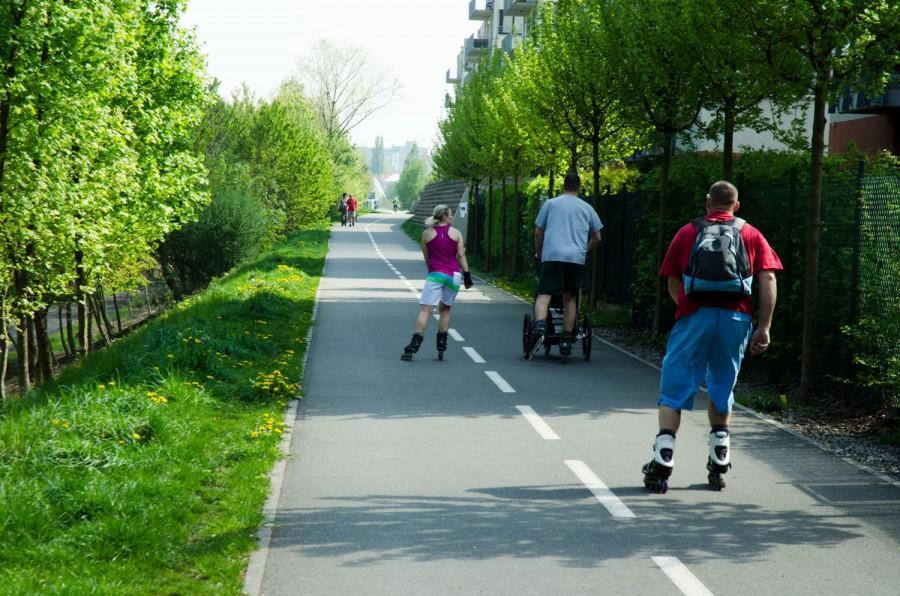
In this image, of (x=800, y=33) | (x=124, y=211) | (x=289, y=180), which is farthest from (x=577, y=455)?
(x=289, y=180)

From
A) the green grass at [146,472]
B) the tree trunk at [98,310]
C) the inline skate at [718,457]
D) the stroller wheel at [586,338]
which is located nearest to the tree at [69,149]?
the tree trunk at [98,310]

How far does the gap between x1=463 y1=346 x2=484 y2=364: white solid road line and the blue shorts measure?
6.35m

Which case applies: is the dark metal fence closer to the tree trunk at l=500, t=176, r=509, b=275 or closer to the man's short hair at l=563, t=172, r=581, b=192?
the man's short hair at l=563, t=172, r=581, b=192

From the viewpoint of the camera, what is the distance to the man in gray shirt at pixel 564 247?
40.9ft

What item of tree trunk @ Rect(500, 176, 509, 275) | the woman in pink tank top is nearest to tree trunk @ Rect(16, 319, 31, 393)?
tree trunk @ Rect(500, 176, 509, 275)

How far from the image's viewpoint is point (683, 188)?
15.5m

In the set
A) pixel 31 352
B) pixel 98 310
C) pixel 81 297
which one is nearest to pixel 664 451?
pixel 81 297

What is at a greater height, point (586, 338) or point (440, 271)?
point (440, 271)

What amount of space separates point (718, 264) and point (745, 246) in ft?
0.91

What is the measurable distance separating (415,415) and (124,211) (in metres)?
20.1

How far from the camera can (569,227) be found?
12.5 m

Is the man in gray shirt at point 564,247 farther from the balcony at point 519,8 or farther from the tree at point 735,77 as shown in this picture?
the balcony at point 519,8

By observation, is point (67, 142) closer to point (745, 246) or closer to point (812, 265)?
point (812, 265)

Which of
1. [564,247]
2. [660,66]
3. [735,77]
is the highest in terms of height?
[660,66]
